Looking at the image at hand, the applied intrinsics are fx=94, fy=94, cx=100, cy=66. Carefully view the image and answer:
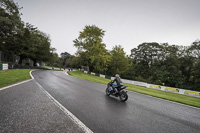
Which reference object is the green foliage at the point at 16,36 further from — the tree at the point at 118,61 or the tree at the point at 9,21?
the tree at the point at 118,61

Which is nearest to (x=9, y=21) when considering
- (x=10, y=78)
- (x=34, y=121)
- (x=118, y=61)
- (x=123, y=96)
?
(x=10, y=78)

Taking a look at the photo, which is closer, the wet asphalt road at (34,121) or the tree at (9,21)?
the wet asphalt road at (34,121)

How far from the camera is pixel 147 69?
39406 millimetres

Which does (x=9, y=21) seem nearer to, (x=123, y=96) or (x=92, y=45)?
(x=92, y=45)

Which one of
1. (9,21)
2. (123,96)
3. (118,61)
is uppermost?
(9,21)

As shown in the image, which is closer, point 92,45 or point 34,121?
point 34,121

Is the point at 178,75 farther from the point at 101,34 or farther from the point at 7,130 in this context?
the point at 7,130

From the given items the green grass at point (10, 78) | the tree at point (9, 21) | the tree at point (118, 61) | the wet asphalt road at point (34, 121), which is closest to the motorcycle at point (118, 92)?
the wet asphalt road at point (34, 121)

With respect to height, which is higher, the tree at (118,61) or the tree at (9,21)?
the tree at (9,21)

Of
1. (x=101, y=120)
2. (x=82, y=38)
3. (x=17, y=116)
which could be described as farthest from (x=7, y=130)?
(x=82, y=38)

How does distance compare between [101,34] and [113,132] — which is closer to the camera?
[113,132]

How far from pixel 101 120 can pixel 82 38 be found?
30.8 meters

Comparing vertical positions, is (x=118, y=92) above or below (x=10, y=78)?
below

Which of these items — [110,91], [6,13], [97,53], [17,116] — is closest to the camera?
[17,116]
